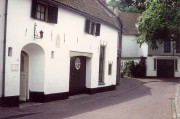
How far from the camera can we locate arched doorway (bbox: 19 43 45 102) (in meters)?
16.8

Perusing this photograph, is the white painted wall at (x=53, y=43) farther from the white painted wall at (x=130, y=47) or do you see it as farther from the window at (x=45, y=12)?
the white painted wall at (x=130, y=47)

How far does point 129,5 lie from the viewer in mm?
61312

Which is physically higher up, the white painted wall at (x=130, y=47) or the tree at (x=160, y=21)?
the tree at (x=160, y=21)

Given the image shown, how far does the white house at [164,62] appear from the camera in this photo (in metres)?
46.0

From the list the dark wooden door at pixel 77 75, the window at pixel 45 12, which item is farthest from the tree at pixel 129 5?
the window at pixel 45 12

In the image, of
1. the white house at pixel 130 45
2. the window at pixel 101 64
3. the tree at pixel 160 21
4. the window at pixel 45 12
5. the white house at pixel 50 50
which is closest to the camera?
the white house at pixel 50 50

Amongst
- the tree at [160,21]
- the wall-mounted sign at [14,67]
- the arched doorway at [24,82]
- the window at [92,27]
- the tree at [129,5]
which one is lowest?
the arched doorway at [24,82]

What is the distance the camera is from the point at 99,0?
2834 cm

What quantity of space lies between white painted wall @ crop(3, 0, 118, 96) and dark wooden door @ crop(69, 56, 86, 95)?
44 cm

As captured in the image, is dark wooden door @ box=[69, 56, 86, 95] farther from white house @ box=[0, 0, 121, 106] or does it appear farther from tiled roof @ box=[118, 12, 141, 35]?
A: tiled roof @ box=[118, 12, 141, 35]

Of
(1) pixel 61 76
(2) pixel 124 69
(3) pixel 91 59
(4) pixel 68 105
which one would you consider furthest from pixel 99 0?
(2) pixel 124 69

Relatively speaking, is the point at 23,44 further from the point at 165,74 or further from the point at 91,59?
the point at 165,74

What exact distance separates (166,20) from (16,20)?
28731 mm

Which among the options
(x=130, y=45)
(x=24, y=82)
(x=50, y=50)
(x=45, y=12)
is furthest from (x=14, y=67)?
(x=130, y=45)
